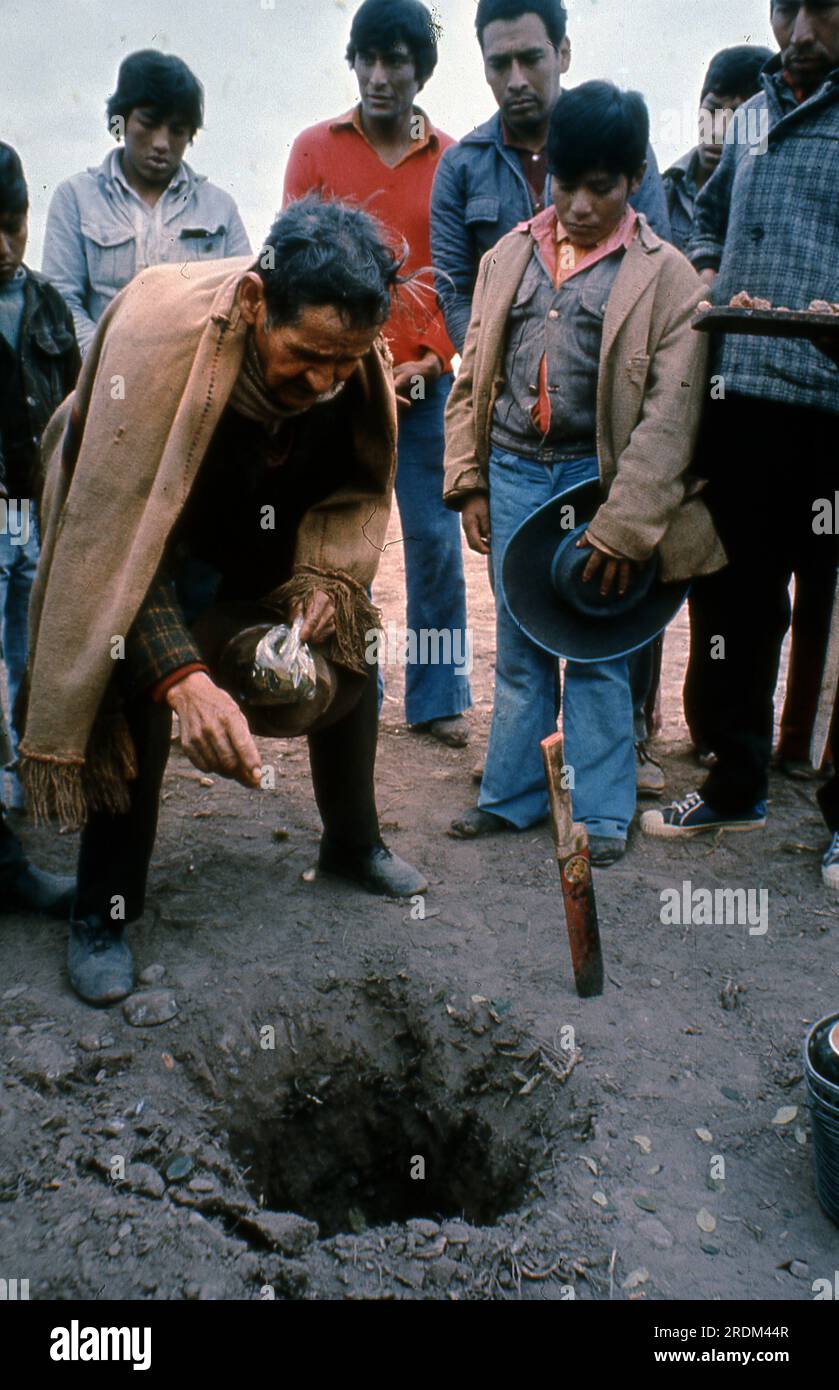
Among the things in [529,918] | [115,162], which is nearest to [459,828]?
[529,918]

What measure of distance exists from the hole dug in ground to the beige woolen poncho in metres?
0.78

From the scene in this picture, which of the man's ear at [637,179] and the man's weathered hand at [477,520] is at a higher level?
the man's ear at [637,179]

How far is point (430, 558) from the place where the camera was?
4309 mm

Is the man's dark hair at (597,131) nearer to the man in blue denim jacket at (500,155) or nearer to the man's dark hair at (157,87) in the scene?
the man in blue denim jacket at (500,155)

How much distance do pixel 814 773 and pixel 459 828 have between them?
53.0 inches

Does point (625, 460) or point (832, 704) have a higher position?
point (625, 460)

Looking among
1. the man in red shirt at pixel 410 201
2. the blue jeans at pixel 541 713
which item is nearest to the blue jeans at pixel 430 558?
the man in red shirt at pixel 410 201

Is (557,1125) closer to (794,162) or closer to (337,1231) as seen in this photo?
(337,1231)

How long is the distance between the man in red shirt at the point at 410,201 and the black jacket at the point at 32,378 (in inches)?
→ 41.8

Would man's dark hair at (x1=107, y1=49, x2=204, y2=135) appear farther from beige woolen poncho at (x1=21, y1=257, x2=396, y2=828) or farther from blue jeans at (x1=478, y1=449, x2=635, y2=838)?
blue jeans at (x1=478, y1=449, x2=635, y2=838)

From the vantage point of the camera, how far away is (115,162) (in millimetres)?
3824

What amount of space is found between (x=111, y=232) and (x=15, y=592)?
4.08 feet

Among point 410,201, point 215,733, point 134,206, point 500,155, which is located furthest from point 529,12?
point 215,733

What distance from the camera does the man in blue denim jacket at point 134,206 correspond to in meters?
3.71
